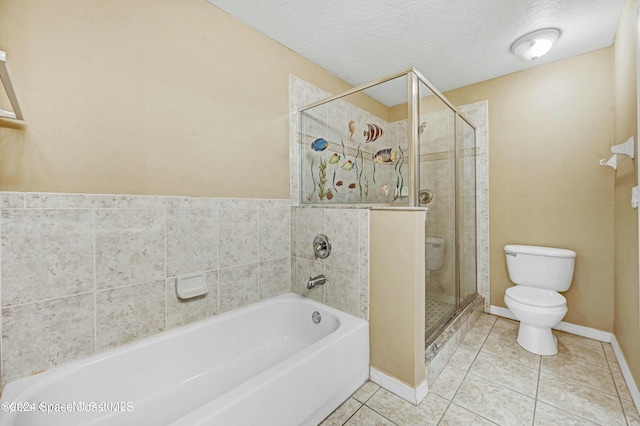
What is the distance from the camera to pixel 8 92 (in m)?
0.81

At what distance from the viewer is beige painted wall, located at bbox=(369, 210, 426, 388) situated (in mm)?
1378

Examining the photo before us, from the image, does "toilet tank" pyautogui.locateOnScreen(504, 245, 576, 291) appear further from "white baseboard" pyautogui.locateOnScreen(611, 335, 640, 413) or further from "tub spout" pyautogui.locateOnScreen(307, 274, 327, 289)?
"tub spout" pyautogui.locateOnScreen(307, 274, 327, 289)

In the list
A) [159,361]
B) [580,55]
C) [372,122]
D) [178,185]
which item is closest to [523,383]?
[372,122]

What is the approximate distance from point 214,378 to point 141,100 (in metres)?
1.54

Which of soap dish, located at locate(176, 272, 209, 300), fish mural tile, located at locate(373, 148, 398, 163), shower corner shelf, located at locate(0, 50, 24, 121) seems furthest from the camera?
fish mural tile, located at locate(373, 148, 398, 163)

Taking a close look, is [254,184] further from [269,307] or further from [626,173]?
[626,173]

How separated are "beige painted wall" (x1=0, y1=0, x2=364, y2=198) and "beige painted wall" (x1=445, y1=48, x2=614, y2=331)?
2.05 m

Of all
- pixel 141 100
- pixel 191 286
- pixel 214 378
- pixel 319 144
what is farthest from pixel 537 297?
pixel 141 100

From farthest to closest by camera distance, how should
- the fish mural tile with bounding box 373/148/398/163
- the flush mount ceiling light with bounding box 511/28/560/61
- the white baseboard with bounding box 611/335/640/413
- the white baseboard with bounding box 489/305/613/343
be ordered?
the white baseboard with bounding box 489/305/613/343 → the flush mount ceiling light with bounding box 511/28/560/61 → the fish mural tile with bounding box 373/148/398/163 → the white baseboard with bounding box 611/335/640/413

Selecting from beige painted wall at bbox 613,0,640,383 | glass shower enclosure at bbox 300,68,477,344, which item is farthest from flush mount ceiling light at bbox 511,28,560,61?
glass shower enclosure at bbox 300,68,477,344

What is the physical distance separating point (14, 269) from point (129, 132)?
2.38 feet

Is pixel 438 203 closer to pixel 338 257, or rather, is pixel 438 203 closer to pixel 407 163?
pixel 407 163

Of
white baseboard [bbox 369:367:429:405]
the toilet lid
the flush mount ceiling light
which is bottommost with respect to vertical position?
white baseboard [bbox 369:367:429:405]

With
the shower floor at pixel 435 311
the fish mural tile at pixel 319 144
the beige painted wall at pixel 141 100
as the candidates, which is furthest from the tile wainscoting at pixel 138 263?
the fish mural tile at pixel 319 144
